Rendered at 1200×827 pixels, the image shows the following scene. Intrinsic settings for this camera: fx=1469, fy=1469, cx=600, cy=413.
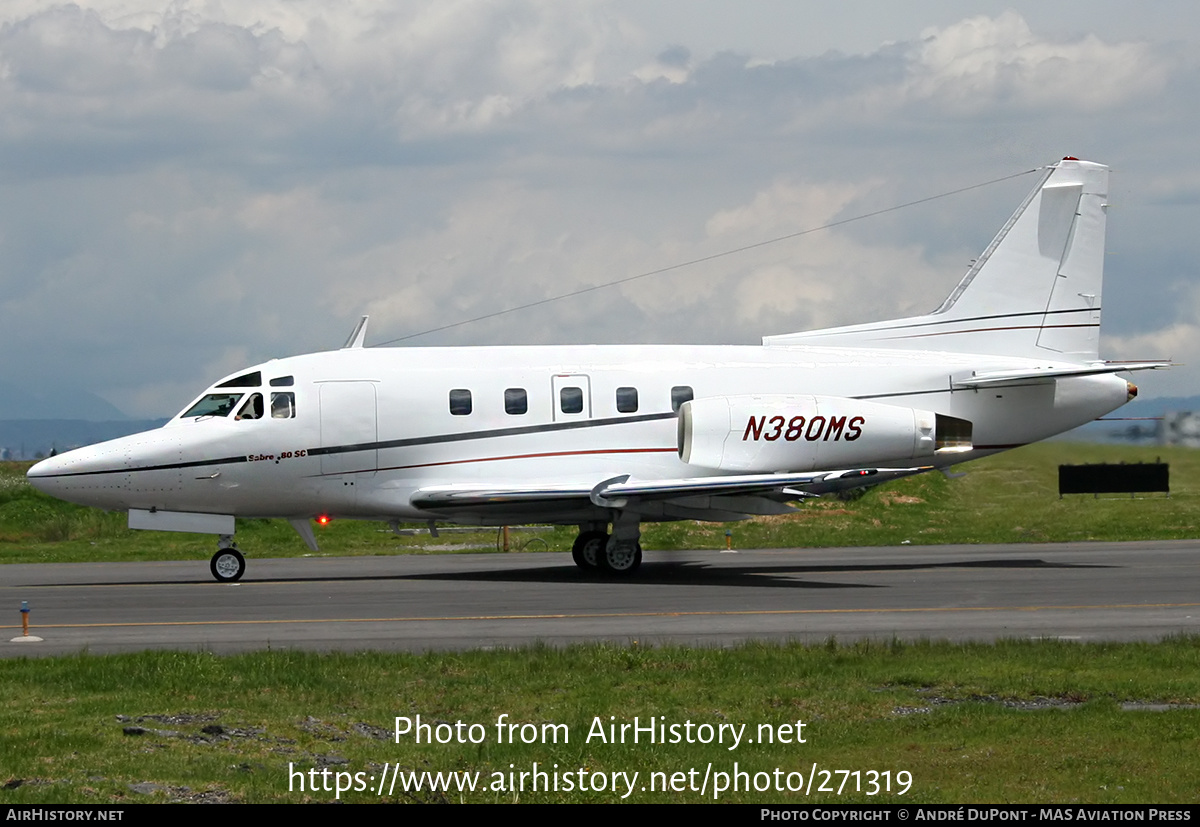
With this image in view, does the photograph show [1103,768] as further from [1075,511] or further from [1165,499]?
[1165,499]

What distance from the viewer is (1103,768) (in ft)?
34.1

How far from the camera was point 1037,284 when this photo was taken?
29938 millimetres

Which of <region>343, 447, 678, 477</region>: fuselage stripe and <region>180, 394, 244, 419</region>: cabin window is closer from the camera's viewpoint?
<region>180, 394, 244, 419</region>: cabin window

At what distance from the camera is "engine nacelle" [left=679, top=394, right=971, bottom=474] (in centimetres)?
2720

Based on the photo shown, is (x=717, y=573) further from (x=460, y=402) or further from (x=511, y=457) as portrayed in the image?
(x=460, y=402)

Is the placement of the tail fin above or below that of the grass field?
above

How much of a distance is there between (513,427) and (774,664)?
12.4 metres

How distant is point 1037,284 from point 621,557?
10447mm

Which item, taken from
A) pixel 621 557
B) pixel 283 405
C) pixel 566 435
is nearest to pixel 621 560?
pixel 621 557

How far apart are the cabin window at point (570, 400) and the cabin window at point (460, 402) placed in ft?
5.63

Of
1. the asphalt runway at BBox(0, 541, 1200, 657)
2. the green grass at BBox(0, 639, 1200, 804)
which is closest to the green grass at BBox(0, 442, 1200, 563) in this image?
the asphalt runway at BBox(0, 541, 1200, 657)

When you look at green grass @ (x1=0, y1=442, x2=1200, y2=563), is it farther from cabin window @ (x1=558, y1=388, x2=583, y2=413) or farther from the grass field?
the grass field

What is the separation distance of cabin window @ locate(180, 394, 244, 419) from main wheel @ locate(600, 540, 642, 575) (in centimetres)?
727
